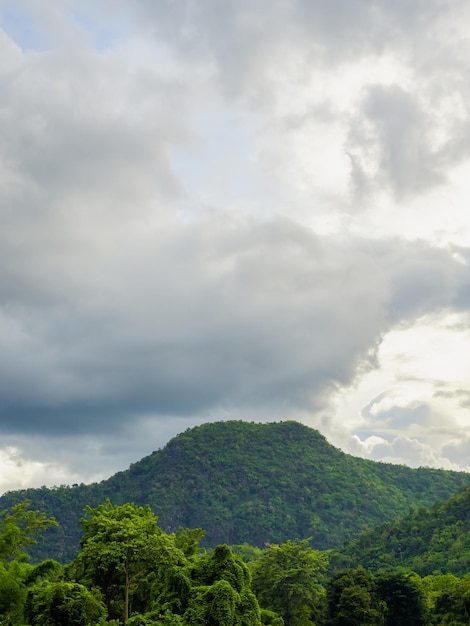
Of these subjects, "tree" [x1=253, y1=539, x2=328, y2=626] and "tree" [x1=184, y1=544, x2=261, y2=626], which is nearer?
"tree" [x1=184, y1=544, x2=261, y2=626]

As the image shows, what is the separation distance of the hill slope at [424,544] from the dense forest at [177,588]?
38722 millimetres

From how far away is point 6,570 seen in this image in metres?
49.0

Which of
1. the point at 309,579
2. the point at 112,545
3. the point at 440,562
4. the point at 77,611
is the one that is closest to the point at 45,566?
the point at 112,545

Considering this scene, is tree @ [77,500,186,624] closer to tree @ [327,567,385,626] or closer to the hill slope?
tree @ [327,567,385,626]

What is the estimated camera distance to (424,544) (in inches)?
5325

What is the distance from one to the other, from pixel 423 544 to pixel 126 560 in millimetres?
106502

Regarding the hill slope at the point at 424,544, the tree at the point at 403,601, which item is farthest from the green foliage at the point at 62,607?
the hill slope at the point at 424,544

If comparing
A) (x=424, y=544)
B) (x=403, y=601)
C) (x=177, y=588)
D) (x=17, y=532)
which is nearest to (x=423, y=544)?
(x=424, y=544)

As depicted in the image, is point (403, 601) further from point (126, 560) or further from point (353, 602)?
point (126, 560)

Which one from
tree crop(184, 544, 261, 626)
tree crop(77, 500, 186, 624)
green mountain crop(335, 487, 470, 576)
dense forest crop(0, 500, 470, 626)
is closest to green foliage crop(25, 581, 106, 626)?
dense forest crop(0, 500, 470, 626)

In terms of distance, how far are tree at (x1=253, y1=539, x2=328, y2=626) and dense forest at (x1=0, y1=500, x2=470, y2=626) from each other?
0.36 feet

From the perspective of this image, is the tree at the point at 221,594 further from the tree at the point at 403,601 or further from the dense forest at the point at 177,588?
the tree at the point at 403,601

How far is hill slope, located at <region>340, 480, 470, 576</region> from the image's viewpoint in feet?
401

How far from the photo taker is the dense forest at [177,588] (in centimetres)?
3675
